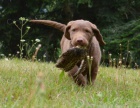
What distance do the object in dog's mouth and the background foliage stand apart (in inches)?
400

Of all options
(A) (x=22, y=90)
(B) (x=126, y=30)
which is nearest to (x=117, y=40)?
(B) (x=126, y=30)

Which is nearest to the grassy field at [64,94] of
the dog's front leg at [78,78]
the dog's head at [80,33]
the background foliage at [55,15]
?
the dog's front leg at [78,78]

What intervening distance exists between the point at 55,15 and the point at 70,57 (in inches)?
505

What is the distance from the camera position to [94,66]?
536 centimetres

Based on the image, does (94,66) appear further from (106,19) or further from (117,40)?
(106,19)

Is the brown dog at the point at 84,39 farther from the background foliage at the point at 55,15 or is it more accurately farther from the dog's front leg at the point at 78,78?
the background foliage at the point at 55,15

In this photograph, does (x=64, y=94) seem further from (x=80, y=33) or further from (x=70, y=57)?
(x=80, y=33)

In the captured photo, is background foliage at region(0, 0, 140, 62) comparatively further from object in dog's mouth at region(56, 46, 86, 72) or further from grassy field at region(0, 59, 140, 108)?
object in dog's mouth at region(56, 46, 86, 72)

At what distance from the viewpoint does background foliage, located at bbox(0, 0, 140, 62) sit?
51.8ft

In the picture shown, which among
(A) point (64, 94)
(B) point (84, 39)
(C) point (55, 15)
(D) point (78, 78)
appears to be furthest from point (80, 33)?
(C) point (55, 15)

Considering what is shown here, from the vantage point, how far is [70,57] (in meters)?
4.48

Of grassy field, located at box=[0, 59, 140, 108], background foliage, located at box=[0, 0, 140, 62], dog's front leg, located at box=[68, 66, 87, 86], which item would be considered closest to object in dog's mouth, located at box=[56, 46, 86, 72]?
grassy field, located at box=[0, 59, 140, 108]

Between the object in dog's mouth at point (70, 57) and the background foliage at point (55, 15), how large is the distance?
33.4 feet

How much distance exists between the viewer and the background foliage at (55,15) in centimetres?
1580
